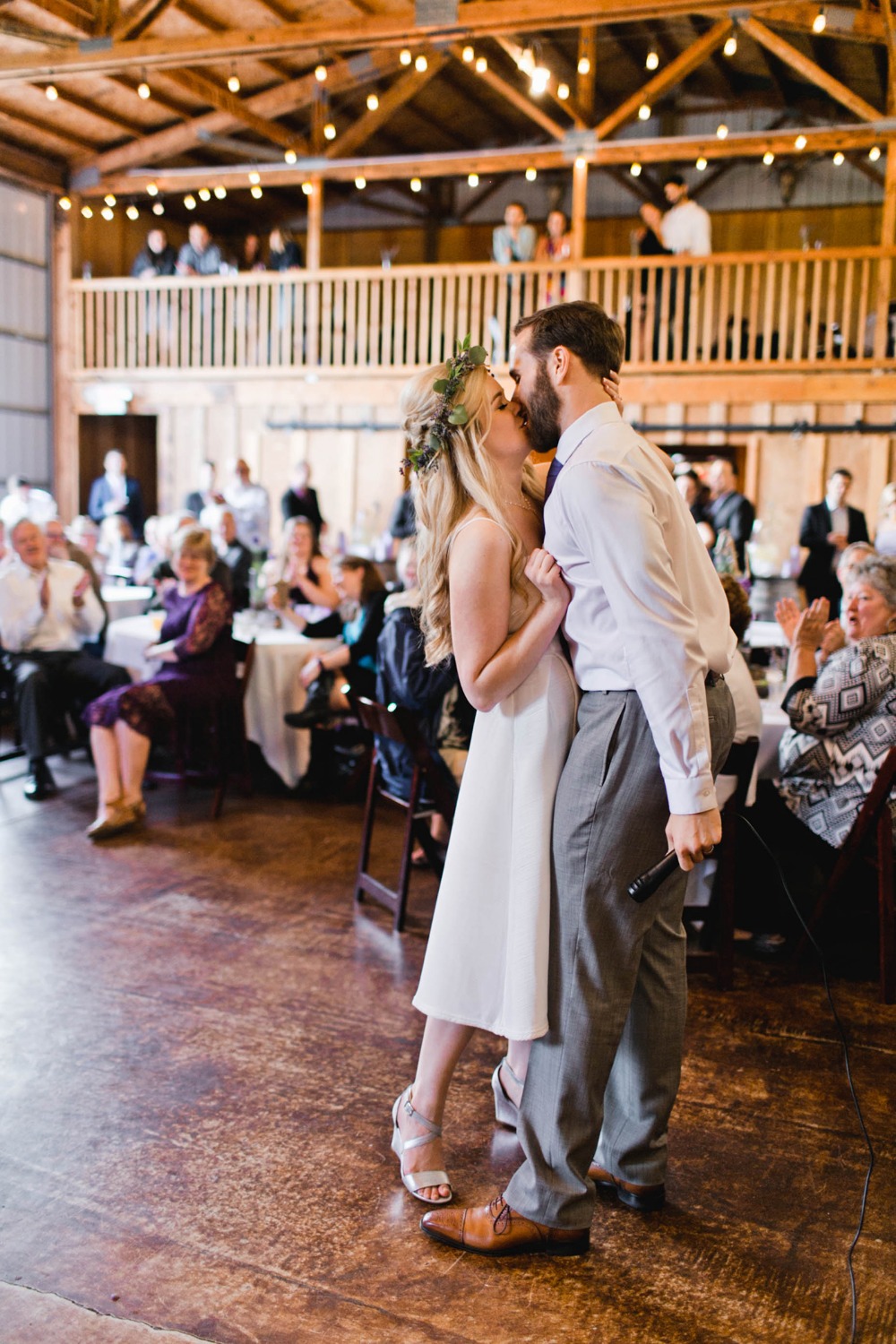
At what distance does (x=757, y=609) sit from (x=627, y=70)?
312 inches

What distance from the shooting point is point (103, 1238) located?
6.85ft

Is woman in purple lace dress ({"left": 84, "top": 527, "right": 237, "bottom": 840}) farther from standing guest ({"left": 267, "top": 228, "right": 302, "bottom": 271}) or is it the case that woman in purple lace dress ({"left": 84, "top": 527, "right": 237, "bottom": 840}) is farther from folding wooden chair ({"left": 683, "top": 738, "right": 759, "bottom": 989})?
standing guest ({"left": 267, "top": 228, "right": 302, "bottom": 271})

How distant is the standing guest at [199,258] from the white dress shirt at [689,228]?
16.5 feet

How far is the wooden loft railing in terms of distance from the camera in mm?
10016

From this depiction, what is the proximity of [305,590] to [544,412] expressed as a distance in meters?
4.11

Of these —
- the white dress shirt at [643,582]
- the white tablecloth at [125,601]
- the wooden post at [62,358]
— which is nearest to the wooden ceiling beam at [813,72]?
the white tablecloth at [125,601]

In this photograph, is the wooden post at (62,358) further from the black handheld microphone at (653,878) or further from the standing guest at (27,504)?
the black handheld microphone at (653,878)

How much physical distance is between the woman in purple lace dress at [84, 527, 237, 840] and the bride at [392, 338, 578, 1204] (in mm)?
2993

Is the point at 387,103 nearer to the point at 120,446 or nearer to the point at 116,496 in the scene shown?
the point at 116,496

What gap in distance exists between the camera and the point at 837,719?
3307 mm

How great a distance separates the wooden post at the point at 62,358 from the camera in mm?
12852

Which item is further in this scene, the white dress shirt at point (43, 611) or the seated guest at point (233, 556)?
the seated guest at point (233, 556)

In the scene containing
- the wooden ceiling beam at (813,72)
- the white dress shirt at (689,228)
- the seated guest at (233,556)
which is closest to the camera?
the seated guest at (233,556)

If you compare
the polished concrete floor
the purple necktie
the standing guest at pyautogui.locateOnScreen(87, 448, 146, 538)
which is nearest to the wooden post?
the standing guest at pyautogui.locateOnScreen(87, 448, 146, 538)
